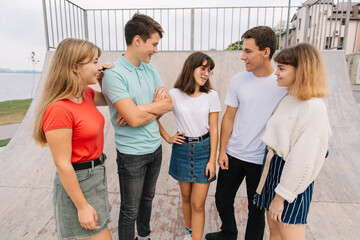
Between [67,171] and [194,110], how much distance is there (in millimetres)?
1169

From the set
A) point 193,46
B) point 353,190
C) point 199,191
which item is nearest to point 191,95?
point 199,191

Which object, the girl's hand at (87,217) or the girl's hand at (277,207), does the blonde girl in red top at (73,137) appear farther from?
the girl's hand at (277,207)

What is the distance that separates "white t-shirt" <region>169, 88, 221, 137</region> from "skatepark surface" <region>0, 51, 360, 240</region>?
4.29ft

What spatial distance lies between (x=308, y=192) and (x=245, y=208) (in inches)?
69.1

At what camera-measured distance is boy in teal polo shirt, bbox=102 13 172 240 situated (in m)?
1.62

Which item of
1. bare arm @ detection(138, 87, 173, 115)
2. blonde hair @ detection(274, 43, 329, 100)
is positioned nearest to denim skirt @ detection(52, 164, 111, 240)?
bare arm @ detection(138, 87, 173, 115)

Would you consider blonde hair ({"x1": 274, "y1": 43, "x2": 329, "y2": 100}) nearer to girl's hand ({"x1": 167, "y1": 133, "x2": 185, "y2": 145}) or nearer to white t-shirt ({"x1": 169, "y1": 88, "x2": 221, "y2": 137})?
white t-shirt ({"x1": 169, "y1": 88, "x2": 221, "y2": 137})

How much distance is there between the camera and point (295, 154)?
127 cm

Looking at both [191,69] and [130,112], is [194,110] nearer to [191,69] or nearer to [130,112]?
[191,69]

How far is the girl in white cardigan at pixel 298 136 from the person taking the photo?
1.24 m

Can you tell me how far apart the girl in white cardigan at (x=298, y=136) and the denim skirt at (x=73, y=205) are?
119cm

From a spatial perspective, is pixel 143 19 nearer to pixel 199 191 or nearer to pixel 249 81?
pixel 249 81

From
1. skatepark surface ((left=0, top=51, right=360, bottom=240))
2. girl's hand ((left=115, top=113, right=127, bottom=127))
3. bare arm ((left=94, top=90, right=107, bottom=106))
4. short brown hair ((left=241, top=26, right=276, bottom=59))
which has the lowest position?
skatepark surface ((left=0, top=51, right=360, bottom=240))

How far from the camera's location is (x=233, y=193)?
2123 millimetres
